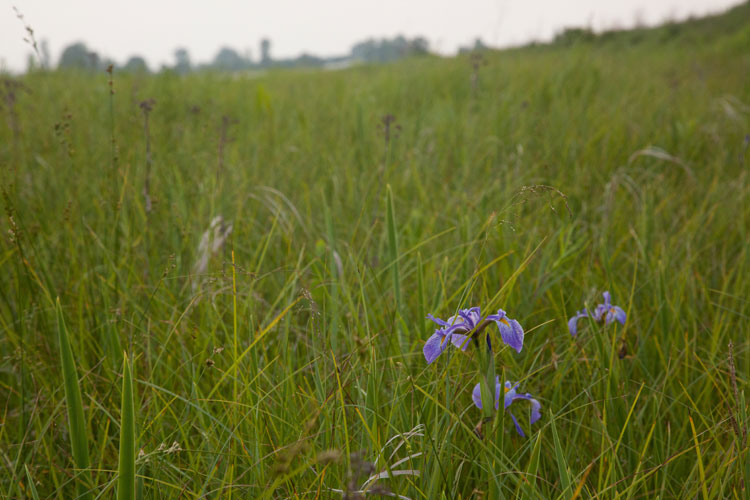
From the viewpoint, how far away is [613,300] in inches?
58.7

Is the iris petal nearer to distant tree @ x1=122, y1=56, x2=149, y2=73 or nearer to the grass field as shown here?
the grass field

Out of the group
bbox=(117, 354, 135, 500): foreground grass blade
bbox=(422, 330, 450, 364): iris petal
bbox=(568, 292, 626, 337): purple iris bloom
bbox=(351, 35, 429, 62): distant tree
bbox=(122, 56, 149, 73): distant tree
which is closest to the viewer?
bbox=(117, 354, 135, 500): foreground grass blade

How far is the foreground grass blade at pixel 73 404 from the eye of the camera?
2.80 feet

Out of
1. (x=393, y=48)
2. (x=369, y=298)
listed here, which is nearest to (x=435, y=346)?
(x=369, y=298)

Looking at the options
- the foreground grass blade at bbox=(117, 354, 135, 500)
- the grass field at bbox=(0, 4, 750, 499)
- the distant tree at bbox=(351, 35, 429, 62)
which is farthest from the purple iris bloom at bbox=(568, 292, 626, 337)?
the distant tree at bbox=(351, 35, 429, 62)

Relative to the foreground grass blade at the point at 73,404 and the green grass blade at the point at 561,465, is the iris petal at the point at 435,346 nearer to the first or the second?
the green grass blade at the point at 561,465

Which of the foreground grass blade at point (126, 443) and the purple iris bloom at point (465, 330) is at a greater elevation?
the purple iris bloom at point (465, 330)

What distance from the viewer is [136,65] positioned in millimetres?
6215

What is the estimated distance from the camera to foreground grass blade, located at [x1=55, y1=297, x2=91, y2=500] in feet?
2.80

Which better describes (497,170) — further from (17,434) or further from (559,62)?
(559,62)

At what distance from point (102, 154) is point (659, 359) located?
2.87m

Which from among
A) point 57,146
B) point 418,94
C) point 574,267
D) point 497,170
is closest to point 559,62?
point 418,94

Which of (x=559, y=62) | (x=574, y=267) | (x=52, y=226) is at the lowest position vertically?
(x=574, y=267)

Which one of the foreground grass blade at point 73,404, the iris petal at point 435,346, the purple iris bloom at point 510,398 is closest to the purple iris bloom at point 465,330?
the iris petal at point 435,346
